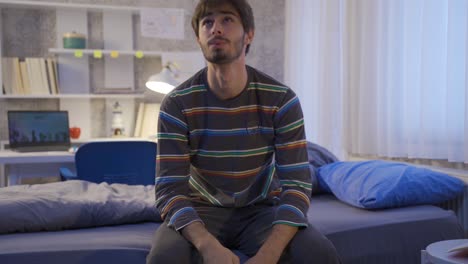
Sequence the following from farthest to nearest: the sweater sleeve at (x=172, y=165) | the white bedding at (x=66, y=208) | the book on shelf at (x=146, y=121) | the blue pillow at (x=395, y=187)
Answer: the book on shelf at (x=146, y=121)
the blue pillow at (x=395, y=187)
the white bedding at (x=66, y=208)
the sweater sleeve at (x=172, y=165)

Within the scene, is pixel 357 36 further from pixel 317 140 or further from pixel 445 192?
pixel 445 192

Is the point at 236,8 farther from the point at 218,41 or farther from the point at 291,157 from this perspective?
the point at 291,157

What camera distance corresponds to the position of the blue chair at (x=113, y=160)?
2.27 metres

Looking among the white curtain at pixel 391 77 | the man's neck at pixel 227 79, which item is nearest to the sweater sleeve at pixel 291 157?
the man's neck at pixel 227 79

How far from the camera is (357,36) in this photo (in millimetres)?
2520

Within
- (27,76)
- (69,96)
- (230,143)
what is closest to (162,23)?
(69,96)

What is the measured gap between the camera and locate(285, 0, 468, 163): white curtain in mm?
1884

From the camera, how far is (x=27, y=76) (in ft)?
10.9

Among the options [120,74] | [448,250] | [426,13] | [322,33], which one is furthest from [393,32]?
[120,74]

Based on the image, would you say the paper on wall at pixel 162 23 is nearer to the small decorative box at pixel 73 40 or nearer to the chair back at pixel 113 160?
the small decorative box at pixel 73 40

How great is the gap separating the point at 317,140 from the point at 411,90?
107cm

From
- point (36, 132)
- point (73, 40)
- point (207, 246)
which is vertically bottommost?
point (207, 246)

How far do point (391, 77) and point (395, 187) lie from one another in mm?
738

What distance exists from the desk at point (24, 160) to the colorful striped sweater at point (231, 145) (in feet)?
5.94
